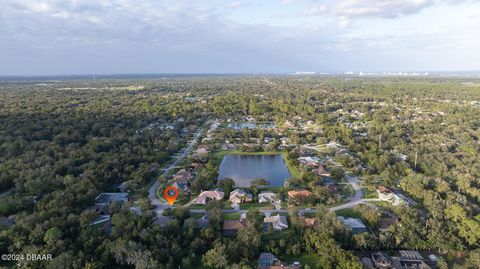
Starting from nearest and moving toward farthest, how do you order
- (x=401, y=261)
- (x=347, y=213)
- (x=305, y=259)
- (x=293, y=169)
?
1. (x=401, y=261)
2. (x=305, y=259)
3. (x=347, y=213)
4. (x=293, y=169)

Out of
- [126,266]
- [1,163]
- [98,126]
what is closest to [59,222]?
[126,266]

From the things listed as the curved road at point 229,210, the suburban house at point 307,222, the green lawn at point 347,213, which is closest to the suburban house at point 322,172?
the curved road at point 229,210

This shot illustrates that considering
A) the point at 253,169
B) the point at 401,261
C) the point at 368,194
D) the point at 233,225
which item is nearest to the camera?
the point at 401,261

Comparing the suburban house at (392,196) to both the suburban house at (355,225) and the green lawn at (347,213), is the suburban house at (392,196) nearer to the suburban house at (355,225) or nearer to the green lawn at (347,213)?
the green lawn at (347,213)

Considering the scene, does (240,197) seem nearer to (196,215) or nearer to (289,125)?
(196,215)

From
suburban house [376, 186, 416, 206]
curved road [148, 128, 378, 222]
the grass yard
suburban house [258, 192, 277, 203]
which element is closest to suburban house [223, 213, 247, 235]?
curved road [148, 128, 378, 222]

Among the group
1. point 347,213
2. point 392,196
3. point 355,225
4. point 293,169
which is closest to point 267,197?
point 347,213

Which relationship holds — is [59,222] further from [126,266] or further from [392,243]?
[392,243]
